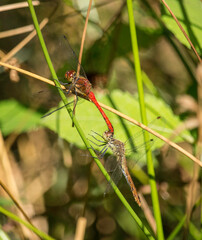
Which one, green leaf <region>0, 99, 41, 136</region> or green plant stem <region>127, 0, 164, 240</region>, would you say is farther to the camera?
green leaf <region>0, 99, 41, 136</region>

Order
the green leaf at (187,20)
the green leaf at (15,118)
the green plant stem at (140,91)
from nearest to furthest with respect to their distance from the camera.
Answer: the green plant stem at (140,91) → the green leaf at (187,20) → the green leaf at (15,118)

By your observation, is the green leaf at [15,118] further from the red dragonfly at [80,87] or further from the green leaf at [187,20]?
the green leaf at [187,20]

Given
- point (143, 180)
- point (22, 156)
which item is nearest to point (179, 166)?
point (143, 180)

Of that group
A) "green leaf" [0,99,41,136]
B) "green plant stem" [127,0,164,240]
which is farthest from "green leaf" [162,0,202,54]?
"green leaf" [0,99,41,136]

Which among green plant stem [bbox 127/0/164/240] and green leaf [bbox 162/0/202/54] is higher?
green leaf [bbox 162/0/202/54]

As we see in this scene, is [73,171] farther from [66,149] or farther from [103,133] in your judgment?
[103,133]

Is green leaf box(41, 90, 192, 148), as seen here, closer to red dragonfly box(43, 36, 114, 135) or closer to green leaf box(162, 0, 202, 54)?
red dragonfly box(43, 36, 114, 135)

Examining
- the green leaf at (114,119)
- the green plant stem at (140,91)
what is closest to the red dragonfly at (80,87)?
the green leaf at (114,119)
